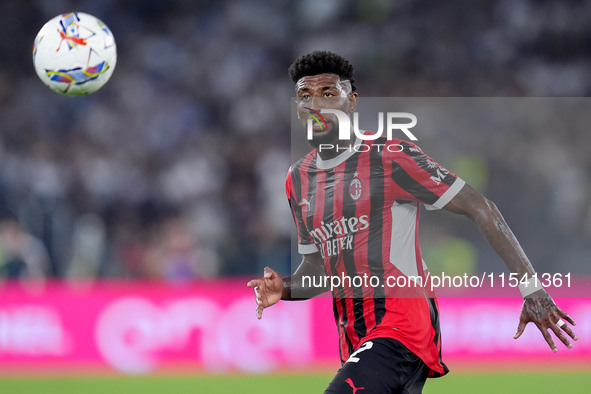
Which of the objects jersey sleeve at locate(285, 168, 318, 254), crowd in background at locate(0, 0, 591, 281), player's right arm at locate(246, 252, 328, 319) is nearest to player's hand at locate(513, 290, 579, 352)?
player's right arm at locate(246, 252, 328, 319)

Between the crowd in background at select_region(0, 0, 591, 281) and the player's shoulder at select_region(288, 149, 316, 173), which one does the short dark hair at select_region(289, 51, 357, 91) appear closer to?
the player's shoulder at select_region(288, 149, 316, 173)

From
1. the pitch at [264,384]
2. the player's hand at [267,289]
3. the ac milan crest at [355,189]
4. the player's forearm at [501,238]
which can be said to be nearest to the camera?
the player's forearm at [501,238]

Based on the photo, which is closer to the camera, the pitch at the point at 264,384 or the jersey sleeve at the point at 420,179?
the jersey sleeve at the point at 420,179

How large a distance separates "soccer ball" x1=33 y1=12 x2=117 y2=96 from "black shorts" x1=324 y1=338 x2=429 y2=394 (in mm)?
2820

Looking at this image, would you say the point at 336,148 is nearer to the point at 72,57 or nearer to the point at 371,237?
the point at 371,237

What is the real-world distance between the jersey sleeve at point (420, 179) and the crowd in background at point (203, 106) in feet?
19.3

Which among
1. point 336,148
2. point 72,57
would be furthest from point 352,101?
point 72,57

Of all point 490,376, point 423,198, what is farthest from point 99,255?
point 423,198

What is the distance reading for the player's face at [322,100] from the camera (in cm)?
468

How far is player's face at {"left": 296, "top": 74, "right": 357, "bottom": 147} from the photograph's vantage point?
15.3ft

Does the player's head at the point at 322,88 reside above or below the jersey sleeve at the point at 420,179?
above

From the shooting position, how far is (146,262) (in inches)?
484

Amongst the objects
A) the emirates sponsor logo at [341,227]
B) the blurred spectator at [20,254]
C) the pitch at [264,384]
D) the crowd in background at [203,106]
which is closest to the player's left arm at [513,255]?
the emirates sponsor logo at [341,227]

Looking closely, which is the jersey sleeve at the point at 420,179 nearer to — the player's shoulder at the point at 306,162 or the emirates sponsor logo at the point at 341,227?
the emirates sponsor logo at the point at 341,227
